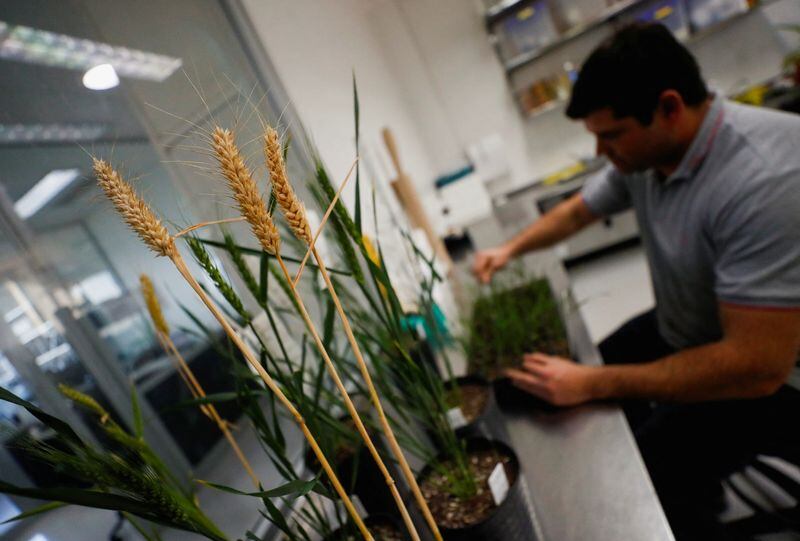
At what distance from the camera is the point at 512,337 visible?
4.18ft

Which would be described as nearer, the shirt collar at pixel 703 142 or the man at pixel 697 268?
the man at pixel 697 268

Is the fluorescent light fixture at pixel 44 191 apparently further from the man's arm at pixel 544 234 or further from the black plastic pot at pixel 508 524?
the man's arm at pixel 544 234

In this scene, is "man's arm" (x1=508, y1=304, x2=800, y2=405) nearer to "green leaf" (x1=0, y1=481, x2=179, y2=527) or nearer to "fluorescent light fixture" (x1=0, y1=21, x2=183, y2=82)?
"green leaf" (x1=0, y1=481, x2=179, y2=527)

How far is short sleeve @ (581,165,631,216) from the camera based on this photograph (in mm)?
1696

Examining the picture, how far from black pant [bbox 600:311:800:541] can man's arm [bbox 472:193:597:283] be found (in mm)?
849

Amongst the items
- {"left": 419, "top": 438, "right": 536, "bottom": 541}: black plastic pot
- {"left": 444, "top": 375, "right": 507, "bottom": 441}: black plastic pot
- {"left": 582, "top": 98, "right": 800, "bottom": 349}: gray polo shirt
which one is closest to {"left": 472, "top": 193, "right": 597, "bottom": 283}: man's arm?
{"left": 582, "top": 98, "right": 800, "bottom": 349}: gray polo shirt

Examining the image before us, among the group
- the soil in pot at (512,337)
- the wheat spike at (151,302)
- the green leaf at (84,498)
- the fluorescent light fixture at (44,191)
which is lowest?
the soil in pot at (512,337)

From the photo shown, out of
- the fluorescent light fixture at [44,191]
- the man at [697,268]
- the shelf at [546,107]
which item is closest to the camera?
the fluorescent light fixture at [44,191]

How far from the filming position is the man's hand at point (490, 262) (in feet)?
5.98

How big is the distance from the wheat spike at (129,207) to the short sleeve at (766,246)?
122 centimetres

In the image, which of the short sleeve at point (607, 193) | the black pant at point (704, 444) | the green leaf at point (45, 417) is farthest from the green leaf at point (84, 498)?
the short sleeve at point (607, 193)

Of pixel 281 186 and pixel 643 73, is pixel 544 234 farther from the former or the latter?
pixel 281 186

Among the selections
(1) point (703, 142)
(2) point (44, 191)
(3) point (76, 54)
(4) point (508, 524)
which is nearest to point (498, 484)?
(4) point (508, 524)

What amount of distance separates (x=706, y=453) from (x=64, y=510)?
1.53 meters
